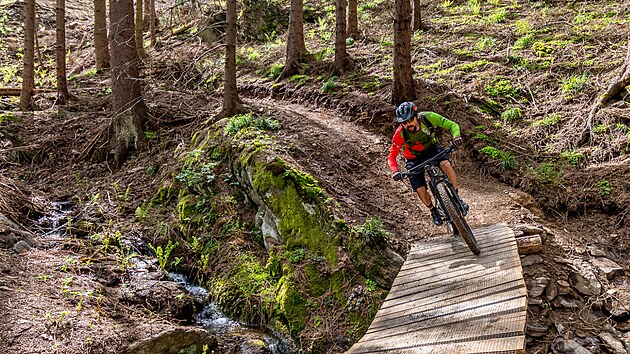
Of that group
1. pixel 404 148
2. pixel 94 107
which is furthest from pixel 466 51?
pixel 94 107

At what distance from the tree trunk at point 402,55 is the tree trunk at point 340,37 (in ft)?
10.9

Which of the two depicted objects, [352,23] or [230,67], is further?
[352,23]

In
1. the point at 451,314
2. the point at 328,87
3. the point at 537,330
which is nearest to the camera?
the point at 451,314

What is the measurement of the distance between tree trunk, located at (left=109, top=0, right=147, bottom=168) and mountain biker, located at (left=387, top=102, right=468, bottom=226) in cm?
751

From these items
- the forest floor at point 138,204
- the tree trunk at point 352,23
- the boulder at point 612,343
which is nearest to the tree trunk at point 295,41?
the forest floor at point 138,204

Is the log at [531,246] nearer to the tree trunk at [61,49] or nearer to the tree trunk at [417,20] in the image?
the tree trunk at [417,20]

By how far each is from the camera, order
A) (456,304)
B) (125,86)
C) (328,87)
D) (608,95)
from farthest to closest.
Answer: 1. (328,87)
2. (125,86)
3. (608,95)
4. (456,304)

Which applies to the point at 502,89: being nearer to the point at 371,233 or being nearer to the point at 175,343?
the point at 371,233

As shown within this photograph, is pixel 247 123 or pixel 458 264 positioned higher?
pixel 247 123

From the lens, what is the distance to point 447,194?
21.8ft

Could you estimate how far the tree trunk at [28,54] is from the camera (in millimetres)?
13703

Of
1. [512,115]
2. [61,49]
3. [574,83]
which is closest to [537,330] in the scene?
[512,115]

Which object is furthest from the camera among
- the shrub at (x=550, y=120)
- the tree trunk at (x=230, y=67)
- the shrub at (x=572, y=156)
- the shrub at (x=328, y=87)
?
the shrub at (x=328, y=87)

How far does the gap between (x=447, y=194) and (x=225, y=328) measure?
4147 mm
